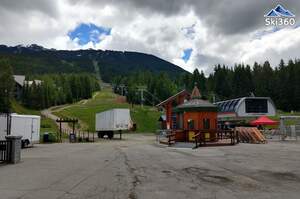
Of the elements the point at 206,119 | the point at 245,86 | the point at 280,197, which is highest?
the point at 245,86

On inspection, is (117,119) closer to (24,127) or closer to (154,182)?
(24,127)

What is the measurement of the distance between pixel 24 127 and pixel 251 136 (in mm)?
20549

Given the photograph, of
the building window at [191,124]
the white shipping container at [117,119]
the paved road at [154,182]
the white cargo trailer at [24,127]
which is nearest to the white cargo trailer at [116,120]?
the white shipping container at [117,119]

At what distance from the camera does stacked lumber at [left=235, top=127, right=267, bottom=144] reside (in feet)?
113

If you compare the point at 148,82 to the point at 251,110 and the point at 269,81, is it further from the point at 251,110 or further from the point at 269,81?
the point at 251,110

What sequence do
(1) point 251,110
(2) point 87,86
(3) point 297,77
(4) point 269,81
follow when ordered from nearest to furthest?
(1) point 251,110, (3) point 297,77, (4) point 269,81, (2) point 87,86

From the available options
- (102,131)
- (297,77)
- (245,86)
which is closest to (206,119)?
(102,131)

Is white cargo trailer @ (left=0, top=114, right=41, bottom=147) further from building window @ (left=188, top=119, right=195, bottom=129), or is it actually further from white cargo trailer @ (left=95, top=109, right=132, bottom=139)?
→ white cargo trailer @ (left=95, top=109, right=132, bottom=139)

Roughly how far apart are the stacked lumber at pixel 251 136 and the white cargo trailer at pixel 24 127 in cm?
1893

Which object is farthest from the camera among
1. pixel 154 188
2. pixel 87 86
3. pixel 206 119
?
Answer: pixel 87 86

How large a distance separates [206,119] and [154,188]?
23.6 m

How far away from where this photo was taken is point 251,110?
246ft

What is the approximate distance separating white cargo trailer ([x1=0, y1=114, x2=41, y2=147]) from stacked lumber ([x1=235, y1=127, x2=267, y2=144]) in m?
18.9

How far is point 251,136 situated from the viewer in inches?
1380
